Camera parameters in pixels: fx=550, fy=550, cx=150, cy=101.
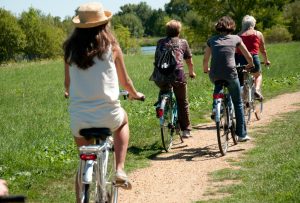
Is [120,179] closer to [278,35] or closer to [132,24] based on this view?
[278,35]

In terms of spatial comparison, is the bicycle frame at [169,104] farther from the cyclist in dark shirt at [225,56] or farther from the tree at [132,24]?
the tree at [132,24]

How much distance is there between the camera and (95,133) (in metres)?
4.50

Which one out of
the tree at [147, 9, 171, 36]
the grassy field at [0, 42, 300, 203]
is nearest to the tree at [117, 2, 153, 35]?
the tree at [147, 9, 171, 36]

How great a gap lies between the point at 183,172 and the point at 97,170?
3.24m

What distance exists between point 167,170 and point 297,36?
6272cm

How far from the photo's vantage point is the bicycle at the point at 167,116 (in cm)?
888

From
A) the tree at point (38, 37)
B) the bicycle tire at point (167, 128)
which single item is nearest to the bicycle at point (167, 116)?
the bicycle tire at point (167, 128)

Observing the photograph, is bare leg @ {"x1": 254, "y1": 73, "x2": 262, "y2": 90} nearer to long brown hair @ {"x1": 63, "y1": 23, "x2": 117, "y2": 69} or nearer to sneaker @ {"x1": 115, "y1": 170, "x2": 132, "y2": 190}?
sneaker @ {"x1": 115, "y1": 170, "x2": 132, "y2": 190}

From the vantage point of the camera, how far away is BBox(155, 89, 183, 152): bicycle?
349 inches

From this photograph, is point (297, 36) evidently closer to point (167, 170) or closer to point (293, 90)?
point (293, 90)

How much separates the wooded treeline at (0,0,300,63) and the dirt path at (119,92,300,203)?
13009 mm

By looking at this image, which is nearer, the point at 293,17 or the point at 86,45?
the point at 86,45

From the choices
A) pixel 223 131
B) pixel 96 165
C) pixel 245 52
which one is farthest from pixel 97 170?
pixel 245 52

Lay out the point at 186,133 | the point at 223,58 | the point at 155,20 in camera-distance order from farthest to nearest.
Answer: the point at 155,20 < the point at 186,133 < the point at 223,58
